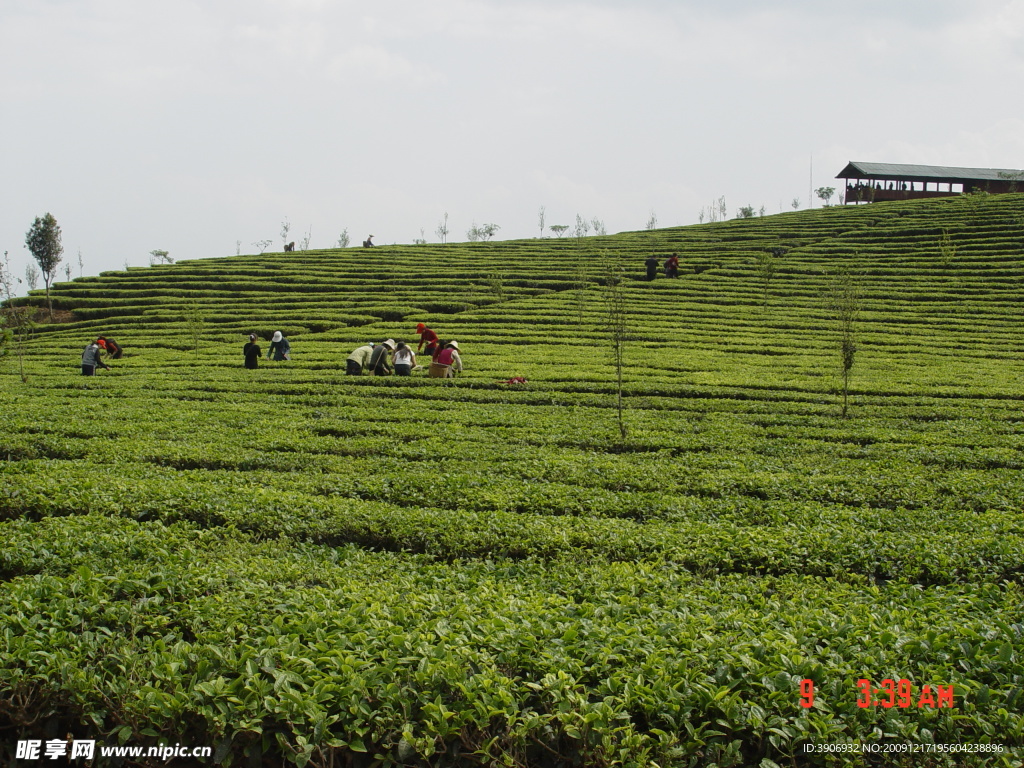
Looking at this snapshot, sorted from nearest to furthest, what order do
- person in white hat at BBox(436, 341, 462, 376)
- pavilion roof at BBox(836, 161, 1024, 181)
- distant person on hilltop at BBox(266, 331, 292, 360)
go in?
person in white hat at BBox(436, 341, 462, 376) < distant person on hilltop at BBox(266, 331, 292, 360) < pavilion roof at BBox(836, 161, 1024, 181)

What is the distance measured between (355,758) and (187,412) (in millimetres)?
13083

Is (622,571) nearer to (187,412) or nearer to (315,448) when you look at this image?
(315,448)

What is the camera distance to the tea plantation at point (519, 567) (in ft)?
13.6

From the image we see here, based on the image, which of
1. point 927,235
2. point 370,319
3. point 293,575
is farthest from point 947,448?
point 927,235

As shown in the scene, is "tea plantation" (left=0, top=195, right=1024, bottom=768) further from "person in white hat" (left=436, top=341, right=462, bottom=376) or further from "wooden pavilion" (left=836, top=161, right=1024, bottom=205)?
"wooden pavilion" (left=836, top=161, right=1024, bottom=205)

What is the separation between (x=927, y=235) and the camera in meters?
52.4

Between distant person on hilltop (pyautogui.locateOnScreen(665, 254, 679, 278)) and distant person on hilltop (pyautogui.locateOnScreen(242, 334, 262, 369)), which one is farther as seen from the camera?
distant person on hilltop (pyautogui.locateOnScreen(665, 254, 679, 278))
